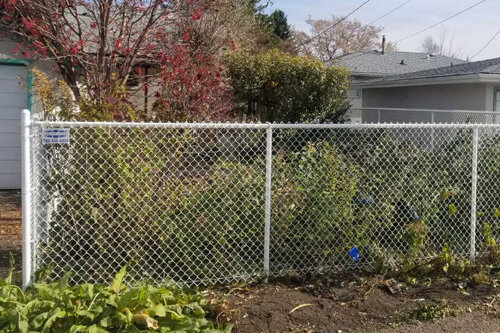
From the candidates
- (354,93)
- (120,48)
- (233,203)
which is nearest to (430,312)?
(233,203)

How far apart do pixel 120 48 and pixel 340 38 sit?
119ft

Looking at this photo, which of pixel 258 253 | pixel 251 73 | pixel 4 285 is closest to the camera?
pixel 4 285

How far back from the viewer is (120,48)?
23.9 ft

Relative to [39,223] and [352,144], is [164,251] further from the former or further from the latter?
[352,144]

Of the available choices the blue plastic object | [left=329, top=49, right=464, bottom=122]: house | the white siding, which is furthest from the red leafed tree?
[left=329, top=49, right=464, bottom=122]: house

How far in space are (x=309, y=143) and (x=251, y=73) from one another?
17.7ft

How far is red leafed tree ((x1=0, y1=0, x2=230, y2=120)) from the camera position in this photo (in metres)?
7.28

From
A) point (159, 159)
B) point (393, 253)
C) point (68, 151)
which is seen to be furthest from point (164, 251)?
point (393, 253)

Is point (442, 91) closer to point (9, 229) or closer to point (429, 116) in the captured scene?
point (429, 116)

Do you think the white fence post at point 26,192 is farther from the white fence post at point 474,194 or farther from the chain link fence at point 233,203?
the white fence post at point 474,194

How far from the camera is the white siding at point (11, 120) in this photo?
29.5ft

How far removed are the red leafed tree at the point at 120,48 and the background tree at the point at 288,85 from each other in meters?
1.77

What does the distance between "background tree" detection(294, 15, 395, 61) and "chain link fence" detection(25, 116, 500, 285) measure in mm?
33919

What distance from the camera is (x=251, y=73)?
1045 centimetres
